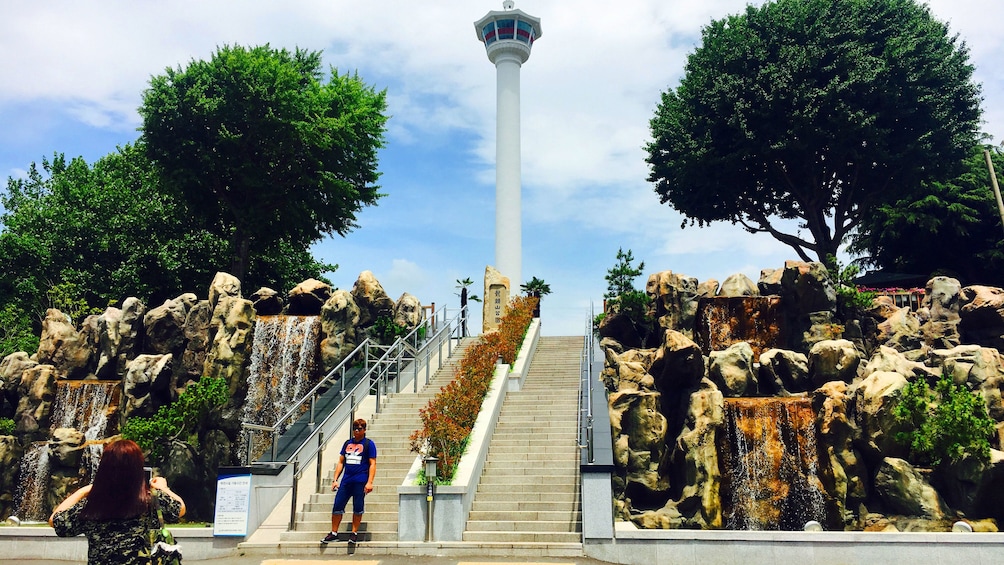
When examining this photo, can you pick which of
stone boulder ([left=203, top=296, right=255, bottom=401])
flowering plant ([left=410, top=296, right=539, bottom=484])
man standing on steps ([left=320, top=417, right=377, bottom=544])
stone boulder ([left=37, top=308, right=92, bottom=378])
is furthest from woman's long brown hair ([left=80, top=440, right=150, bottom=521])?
stone boulder ([left=37, top=308, right=92, bottom=378])

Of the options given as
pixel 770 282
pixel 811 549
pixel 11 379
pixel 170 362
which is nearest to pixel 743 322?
pixel 770 282

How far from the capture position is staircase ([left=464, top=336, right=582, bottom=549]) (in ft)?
37.9

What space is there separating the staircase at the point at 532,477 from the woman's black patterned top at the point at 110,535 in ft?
22.5

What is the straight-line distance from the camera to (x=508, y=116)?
144 ft

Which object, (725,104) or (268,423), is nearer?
(268,423)

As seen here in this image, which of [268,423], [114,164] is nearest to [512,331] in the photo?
[268,423]

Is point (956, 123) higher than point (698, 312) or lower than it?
higher

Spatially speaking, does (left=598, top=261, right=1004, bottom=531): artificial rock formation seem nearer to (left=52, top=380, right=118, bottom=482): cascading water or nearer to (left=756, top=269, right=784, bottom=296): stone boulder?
(left=756, top=269, right=784, bottom=296): stone boulder

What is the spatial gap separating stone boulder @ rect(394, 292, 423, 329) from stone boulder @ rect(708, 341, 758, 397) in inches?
398

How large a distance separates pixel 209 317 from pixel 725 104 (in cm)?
2500

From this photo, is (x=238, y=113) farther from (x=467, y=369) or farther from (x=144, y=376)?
(x=467, y=369)

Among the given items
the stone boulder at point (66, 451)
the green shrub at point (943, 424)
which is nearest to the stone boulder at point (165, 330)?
the stone boulder at point (66, 451)

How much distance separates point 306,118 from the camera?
3228 centimetres

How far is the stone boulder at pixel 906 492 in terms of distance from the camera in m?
15.1
